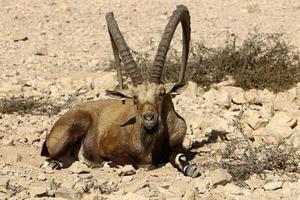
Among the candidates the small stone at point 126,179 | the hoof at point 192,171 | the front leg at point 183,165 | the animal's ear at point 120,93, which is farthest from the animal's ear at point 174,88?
the small stone at point 126,179

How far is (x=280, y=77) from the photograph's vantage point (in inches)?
456

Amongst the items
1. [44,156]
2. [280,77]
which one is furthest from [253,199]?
[280,77]

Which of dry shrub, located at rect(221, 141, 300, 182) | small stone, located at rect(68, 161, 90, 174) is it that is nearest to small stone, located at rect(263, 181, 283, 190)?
dry shrub, located at rect(221, 141, 300, 182)

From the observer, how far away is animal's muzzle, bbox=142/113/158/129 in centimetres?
749

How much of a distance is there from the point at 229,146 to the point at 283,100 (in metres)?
2.46

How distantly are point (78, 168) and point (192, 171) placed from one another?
4.47 feet

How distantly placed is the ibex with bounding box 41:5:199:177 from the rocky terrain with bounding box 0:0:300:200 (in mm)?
275

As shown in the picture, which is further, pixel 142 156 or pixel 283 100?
pixel 283 100

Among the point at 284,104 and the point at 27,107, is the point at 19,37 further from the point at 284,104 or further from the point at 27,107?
the point at 284,104

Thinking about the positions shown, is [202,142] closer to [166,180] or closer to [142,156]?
[142,156]

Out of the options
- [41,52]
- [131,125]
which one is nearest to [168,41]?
[131,125]

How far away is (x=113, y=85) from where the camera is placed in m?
12.0

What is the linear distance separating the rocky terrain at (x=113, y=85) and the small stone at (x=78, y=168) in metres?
0.02

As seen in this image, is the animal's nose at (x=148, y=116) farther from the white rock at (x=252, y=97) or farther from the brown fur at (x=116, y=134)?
the white rock at (x=252, y=97)
